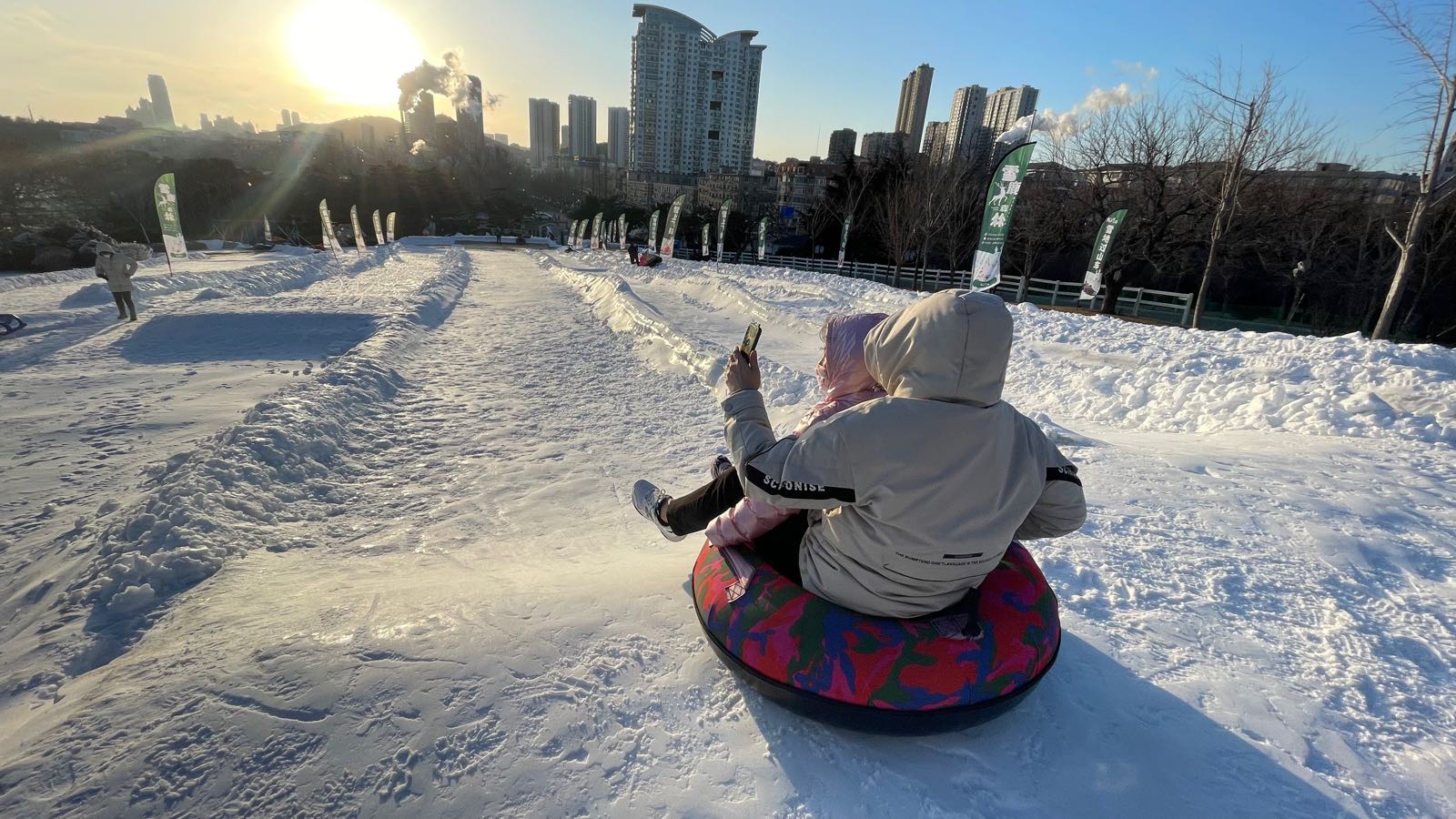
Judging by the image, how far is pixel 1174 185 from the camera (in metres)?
21.4

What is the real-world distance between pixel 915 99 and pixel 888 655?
127m

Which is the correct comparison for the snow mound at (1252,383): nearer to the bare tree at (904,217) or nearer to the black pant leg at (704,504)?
the black pant leg at (704,504)

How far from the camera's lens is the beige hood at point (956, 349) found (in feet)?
5.62

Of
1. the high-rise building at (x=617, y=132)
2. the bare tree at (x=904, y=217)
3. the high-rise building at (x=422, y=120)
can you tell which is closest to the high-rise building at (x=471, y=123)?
the high-rise building at (x=422, y=120)

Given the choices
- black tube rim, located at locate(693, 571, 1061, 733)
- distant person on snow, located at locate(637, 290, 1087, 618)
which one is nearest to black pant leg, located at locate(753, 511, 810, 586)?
distant person on snow, located at locate(637, 290, 1087, 618)

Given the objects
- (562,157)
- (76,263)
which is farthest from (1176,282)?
(562,157)

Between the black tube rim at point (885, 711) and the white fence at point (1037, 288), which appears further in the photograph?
the white fence at point (1037, 288)

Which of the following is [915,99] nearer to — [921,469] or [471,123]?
[471,123]

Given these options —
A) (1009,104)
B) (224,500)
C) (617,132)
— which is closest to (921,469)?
(224,500)

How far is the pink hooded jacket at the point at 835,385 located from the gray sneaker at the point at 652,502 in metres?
0.67

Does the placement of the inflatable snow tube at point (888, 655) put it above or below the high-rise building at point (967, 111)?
below

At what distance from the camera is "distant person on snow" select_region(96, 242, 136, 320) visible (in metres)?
11.6

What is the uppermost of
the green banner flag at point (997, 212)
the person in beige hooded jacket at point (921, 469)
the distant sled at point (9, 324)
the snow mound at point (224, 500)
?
the green banner flag at point (997, 212)

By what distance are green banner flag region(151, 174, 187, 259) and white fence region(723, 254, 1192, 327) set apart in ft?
85.2
